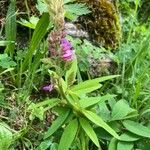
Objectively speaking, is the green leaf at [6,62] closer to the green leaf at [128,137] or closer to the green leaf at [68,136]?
the green leaf at [68,136]

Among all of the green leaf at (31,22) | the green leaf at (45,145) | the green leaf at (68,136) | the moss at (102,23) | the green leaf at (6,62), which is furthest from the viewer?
the moss at (102,23)

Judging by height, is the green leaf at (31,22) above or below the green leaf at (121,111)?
above

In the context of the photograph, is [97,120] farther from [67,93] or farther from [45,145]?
[45,145]

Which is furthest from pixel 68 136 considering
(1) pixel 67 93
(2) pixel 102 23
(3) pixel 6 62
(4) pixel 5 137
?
(2) pixel 102 23

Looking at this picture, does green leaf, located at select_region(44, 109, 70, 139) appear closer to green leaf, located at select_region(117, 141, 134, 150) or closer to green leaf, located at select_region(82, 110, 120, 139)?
green leaf, located at select_region(82, 110, 120, 139)

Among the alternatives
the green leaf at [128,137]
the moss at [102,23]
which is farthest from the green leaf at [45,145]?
the moss at [102,23]

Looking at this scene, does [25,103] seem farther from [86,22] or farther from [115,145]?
[86,22]

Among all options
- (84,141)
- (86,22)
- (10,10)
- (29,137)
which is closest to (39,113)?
(29,137)
